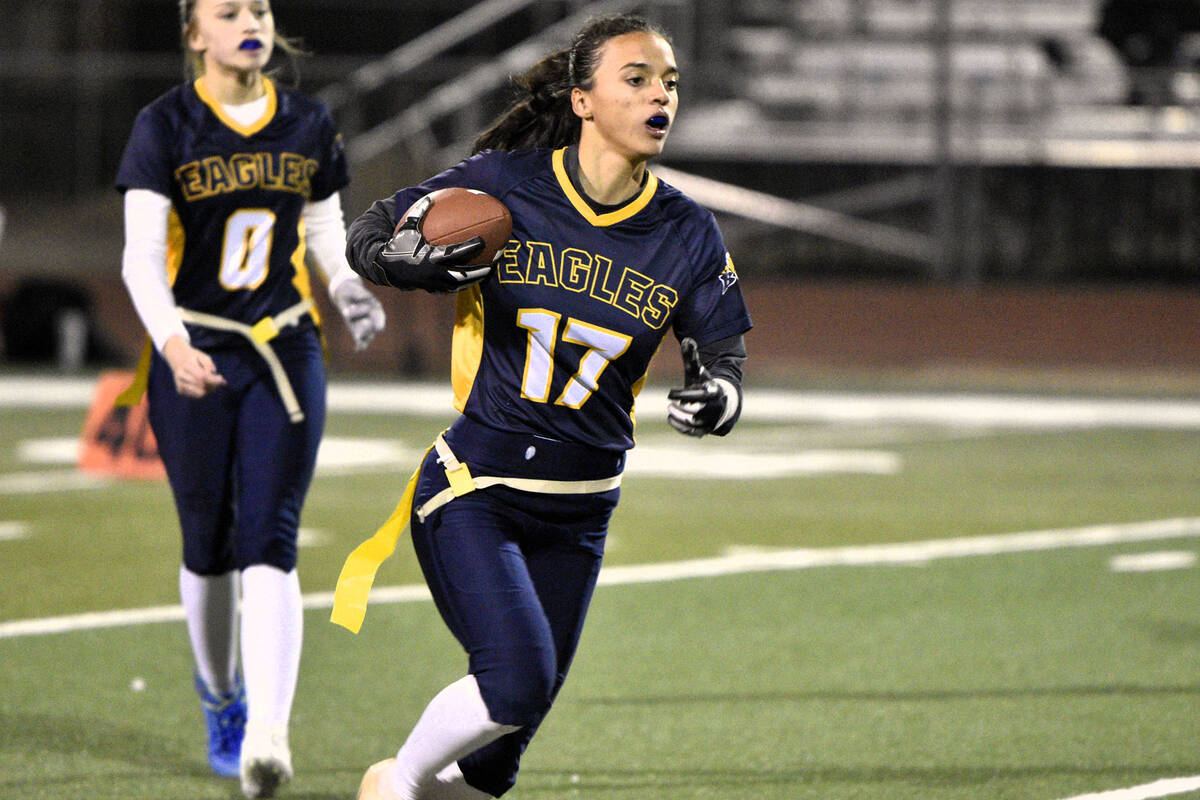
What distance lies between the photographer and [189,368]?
4633 mm

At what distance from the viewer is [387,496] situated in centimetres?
1028

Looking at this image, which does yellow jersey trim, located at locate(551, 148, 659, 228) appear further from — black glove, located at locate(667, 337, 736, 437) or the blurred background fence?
the blurred background fence

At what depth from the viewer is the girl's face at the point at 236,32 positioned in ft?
16.0

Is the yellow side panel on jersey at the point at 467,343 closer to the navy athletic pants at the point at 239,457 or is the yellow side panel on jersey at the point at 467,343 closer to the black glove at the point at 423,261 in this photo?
the black glove at the point at 423,261

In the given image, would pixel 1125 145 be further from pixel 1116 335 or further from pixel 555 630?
pixel 555 630

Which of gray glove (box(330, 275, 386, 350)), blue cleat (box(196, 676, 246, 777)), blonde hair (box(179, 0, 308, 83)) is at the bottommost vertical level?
blue cleat (box(196, 676, 246, 777))

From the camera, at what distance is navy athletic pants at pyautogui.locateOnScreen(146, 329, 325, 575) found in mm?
4863

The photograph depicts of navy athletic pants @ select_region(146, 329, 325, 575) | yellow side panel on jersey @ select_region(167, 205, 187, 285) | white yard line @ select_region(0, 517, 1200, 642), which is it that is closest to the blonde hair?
yellow side panel on jersey @ select_region(167, 205, 187, 285)

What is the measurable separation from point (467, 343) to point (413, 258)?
1.14ft

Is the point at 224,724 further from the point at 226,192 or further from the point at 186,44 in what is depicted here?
the point at 186,44

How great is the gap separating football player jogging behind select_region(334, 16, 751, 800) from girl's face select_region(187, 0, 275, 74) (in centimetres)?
112

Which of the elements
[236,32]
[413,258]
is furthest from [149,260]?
[413,258]

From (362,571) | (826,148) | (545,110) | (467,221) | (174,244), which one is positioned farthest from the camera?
(826,148)

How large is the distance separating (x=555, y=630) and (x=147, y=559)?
475 cm
